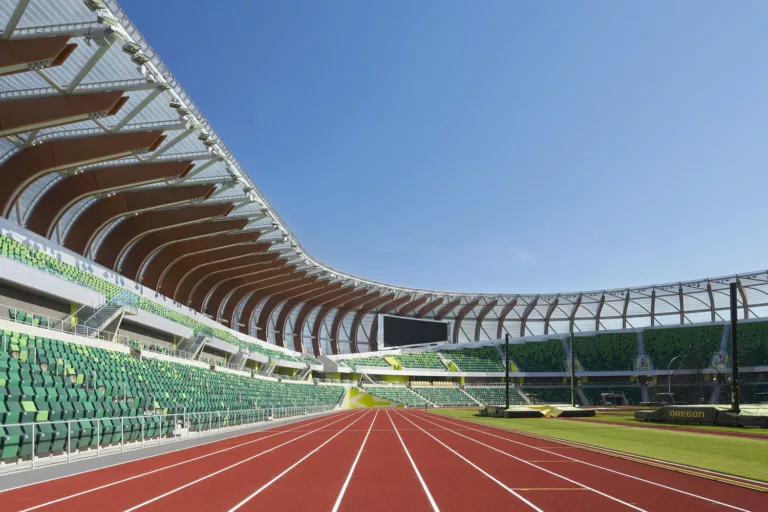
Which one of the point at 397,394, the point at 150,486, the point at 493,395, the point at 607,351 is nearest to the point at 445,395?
the point at 493,395

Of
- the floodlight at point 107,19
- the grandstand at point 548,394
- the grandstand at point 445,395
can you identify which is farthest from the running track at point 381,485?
the grandstand at point 548,394

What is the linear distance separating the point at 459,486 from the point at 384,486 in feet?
4.72

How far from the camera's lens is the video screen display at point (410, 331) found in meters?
90.3

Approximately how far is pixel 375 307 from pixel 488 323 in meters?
22.6

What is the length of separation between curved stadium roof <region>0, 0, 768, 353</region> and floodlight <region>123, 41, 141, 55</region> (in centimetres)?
5

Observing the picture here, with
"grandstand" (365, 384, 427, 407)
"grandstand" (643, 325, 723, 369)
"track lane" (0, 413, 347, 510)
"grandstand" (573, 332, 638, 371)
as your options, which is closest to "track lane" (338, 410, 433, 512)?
"track lane" (0, 413, 347, 510)

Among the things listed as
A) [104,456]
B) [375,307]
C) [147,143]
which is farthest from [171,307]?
[375,307]

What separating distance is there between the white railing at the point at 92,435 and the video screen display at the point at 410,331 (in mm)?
64039

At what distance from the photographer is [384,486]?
11367 millimetres

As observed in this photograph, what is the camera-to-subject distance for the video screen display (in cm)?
9031

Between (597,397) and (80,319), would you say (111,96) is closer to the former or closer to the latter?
(80,319)

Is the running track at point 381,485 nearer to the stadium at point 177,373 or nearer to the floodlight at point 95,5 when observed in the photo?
the stadium at point 177,373

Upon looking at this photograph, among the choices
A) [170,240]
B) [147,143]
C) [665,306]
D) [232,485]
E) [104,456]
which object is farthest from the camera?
[665,306]

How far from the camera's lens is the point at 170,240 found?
139ft
